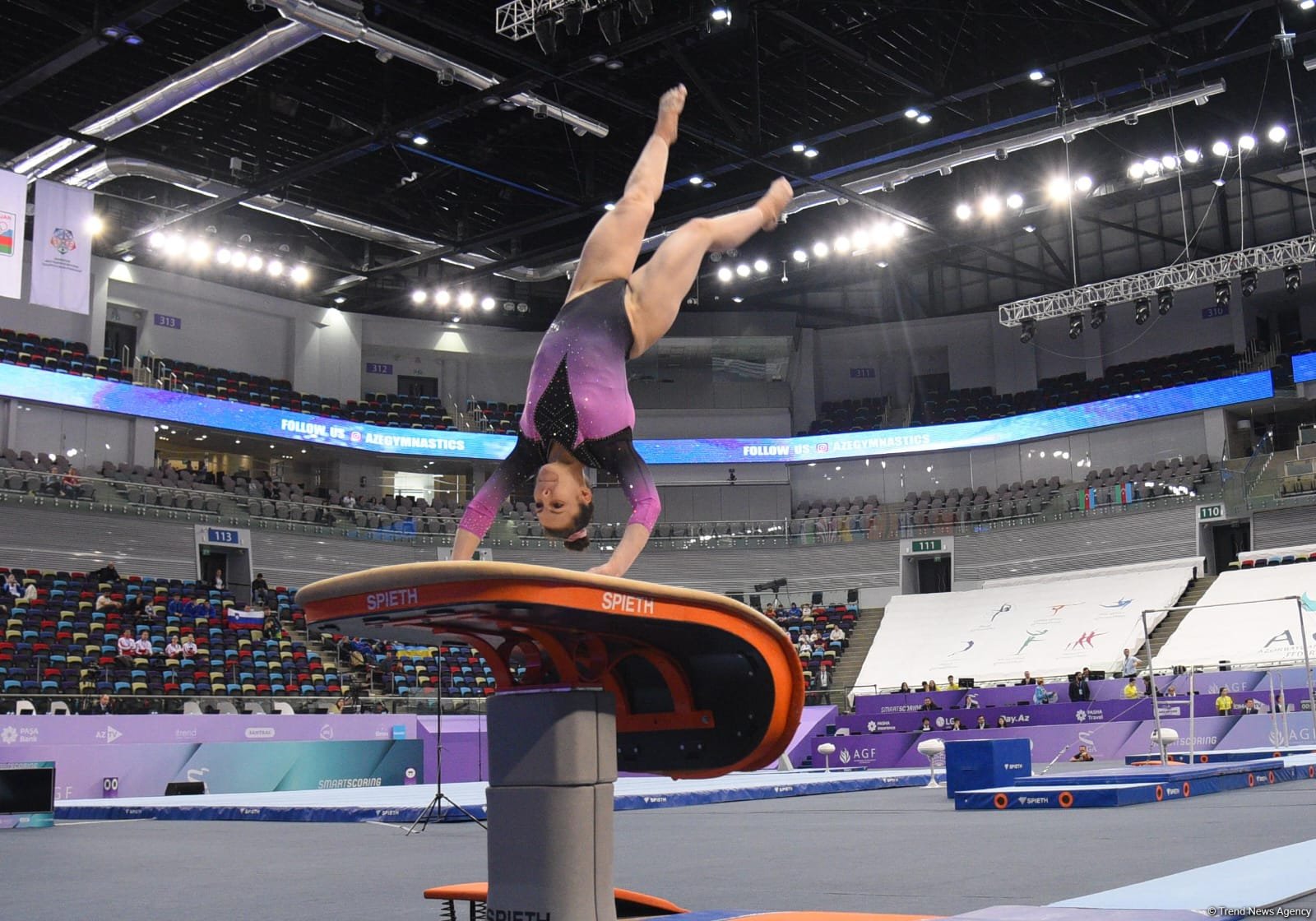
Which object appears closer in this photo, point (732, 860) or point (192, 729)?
point (732, 860)

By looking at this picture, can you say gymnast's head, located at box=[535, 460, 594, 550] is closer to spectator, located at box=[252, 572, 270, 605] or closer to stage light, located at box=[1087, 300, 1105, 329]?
spectator, located at box=[252, 572, 270, 605]

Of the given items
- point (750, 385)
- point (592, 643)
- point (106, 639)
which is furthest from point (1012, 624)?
point (592, 643)

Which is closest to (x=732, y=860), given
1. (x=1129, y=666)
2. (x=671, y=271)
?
(x=671, y=271)

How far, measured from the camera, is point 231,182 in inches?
1000

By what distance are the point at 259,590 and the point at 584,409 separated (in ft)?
81.3

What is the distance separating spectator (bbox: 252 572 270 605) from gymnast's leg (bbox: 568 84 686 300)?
24171mm

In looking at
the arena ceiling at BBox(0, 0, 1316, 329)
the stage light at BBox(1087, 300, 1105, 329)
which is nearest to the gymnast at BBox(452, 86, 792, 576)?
the arena ceiling at BBox(0, 0, 1316, 329)

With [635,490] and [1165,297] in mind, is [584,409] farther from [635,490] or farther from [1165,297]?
[1165,297]

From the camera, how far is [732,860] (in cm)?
614

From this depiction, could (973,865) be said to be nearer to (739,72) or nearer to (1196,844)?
(1196,844)

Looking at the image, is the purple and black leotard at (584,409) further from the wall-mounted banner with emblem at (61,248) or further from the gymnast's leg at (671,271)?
the wall-mounted banner with emblem at (61,248)

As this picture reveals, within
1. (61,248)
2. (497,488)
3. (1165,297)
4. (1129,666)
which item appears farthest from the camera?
(1165,297)

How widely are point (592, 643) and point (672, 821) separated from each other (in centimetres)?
754

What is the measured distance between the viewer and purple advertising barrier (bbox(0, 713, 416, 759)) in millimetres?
16734
